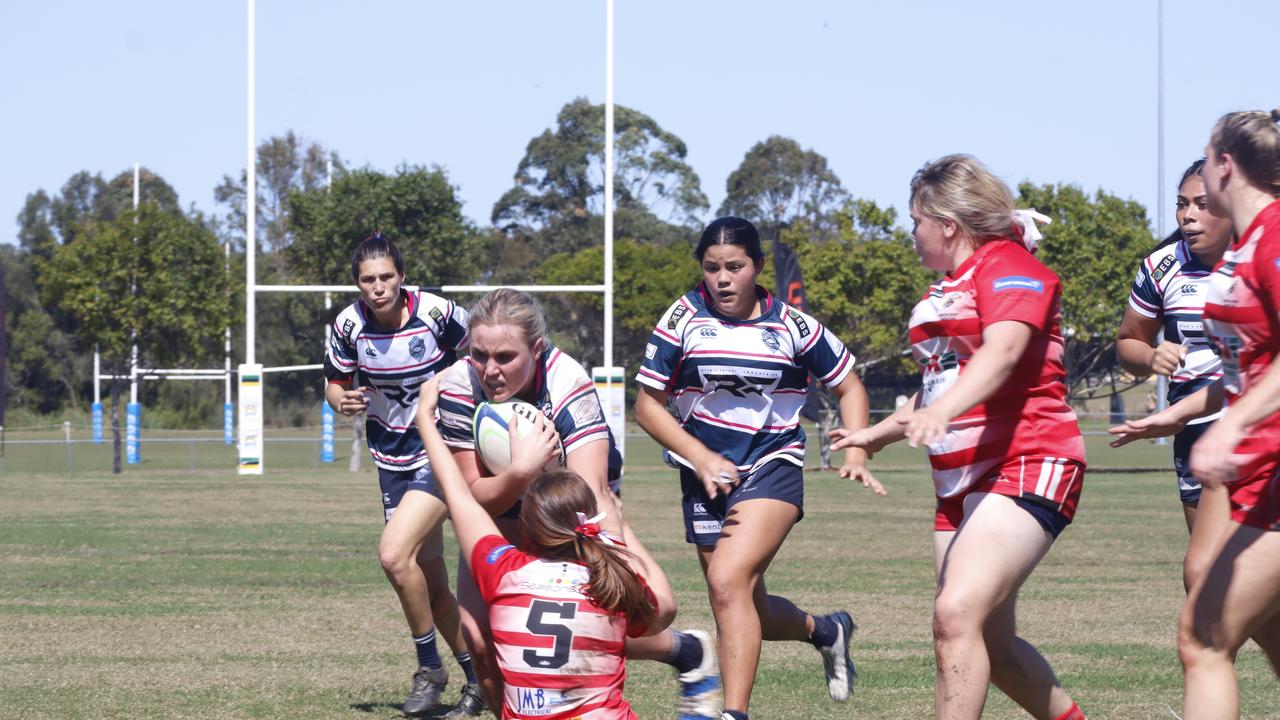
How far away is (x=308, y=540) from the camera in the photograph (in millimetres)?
16047

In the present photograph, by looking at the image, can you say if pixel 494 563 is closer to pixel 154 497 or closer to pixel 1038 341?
pixel 1038 341

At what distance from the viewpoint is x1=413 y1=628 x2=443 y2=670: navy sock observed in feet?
23.6

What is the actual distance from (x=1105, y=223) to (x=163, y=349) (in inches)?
1022

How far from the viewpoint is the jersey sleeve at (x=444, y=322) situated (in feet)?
25.2

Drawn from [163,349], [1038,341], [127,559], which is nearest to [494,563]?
[1038,341]

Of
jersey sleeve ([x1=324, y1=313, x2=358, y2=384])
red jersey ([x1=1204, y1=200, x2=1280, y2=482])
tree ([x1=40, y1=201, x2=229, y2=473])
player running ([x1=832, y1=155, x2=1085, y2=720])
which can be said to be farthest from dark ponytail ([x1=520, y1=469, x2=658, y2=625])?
tree ([x1=40, y1=201, x2=229, y2=473])

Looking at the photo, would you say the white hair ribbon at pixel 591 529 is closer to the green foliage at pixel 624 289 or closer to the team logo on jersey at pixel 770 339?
the team logo on jersey at pixel 770 339

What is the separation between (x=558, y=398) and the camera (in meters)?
5.08

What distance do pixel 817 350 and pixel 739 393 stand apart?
39cm

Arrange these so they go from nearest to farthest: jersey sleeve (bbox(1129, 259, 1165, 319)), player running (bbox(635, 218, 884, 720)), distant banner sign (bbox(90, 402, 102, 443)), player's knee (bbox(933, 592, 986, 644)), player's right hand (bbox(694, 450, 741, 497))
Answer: player's knee (bbox(933, 592, 986, 644)) < player's right hand (bbox(694, 450, 741, 497)) < player running (bbox(635, 218, 884, 720)) < jersey sleeve (bbox(1129, 259, 1165, 319)) < distant banner sign (bbox(90, 402, 102, 443))

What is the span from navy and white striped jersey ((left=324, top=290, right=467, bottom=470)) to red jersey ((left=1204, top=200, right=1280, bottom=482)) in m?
4.05

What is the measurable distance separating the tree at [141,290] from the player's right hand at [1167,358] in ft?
109

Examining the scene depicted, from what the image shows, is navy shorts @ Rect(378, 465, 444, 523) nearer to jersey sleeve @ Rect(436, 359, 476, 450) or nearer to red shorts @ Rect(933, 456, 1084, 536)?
jersey sleeve @ Rect(436, 359, 476, 450)

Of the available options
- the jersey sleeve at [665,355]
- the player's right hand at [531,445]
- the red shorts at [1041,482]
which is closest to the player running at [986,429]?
the red shorts at [1041,482]
